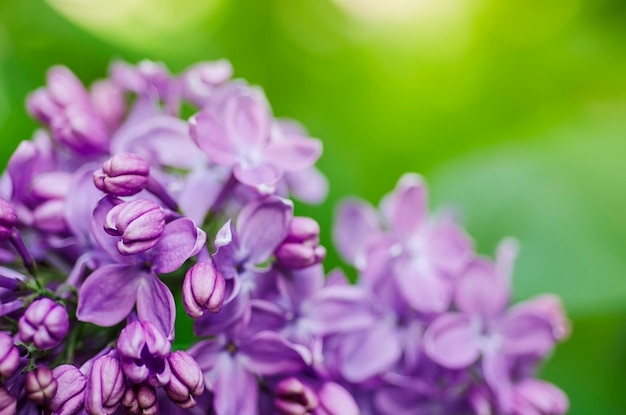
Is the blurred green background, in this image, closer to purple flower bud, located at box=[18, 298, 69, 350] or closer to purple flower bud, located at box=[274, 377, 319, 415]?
purple flower bud, located at box=[274, 377, 319, 415]

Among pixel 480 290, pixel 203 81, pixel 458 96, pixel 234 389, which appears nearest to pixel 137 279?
pixel 234 389

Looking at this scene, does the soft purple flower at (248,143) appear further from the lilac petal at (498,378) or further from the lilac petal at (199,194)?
the lilac petal at (498,378)

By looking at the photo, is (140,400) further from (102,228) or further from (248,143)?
(248,143)

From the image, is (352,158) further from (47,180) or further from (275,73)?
(47,180)

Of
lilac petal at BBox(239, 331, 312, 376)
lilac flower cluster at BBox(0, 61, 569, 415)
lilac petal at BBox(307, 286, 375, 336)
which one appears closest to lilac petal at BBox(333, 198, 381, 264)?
→ lilac flower cluster at BBox(0, 61, 569, 415)

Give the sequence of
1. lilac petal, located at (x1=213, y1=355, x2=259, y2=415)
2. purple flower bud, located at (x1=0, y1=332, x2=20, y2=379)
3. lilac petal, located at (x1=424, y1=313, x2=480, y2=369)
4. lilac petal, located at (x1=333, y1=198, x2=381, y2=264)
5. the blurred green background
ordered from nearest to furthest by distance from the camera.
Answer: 1. purple flower bud, located at (x1=0, y1=332, x2=20, y2=379)
2. lilac petal, located at (x1=213, y1=355, x2=259, y2=415)
3. lilac petal, located at (x1=424, y1=313, x2=480, y2=369)
4. lilac petal, located at (x1=333, y1=198, x2=381, y2=264)
5. the blurred green background

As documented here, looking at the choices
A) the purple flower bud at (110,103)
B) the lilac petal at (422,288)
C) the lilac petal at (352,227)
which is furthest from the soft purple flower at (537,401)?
the purple flower bud at (110,103)
